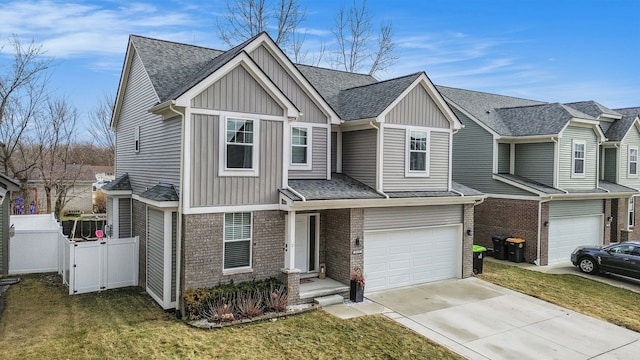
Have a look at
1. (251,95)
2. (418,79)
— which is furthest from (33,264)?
(418,79)

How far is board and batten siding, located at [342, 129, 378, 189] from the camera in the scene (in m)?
14.2

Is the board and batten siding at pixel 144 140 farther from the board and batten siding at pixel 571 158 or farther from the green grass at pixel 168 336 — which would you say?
the board and batten siding at pixel 571 158

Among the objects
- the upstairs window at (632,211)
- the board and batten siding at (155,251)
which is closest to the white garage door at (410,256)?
the board and batten siding at (155,251)

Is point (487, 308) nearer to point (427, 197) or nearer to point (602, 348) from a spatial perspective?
point (602, 348)

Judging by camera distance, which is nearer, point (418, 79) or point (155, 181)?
point (155, 181)

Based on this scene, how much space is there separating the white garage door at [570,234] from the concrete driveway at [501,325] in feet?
23.3

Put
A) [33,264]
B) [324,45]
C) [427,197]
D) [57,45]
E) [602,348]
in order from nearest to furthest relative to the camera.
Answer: [602,348] → [427,197] → [33,264] → [57,45] → [324,45]

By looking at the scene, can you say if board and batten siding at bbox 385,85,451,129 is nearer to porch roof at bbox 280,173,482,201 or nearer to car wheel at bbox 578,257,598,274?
porch roof at bbox 280,173,482,201

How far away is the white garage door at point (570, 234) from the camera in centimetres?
1969

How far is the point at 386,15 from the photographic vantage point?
31969 millimetres

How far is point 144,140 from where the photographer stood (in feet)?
47.2

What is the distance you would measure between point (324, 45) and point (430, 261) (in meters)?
21.3

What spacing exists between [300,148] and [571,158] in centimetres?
1452

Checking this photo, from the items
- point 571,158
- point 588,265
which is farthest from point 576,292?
point 571,158
